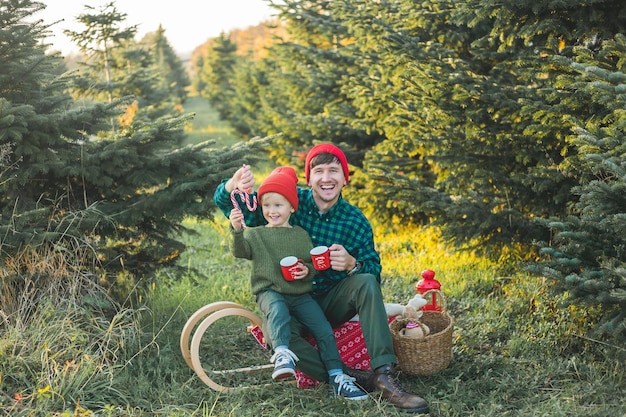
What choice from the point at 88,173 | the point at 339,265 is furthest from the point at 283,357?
the point at 88,173

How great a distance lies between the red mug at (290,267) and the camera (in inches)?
140

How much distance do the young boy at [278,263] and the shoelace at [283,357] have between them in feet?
0.54

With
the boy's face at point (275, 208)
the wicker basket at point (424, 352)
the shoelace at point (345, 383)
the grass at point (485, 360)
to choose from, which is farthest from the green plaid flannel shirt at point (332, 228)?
the grass at point (485, 360)

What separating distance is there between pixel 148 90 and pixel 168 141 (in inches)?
382

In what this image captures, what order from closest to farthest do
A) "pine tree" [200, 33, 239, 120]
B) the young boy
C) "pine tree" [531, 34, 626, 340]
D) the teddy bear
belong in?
"pine tree" [531, 34, 626, 340], the young boy, the teddy bear, "pine tree" [200, 33, 239, 120]

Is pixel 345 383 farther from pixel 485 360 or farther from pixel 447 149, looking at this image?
pixel 447 149

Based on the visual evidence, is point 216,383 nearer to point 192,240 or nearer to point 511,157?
point 511,157

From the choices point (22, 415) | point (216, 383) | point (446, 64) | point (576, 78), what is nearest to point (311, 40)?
point (446, 64)

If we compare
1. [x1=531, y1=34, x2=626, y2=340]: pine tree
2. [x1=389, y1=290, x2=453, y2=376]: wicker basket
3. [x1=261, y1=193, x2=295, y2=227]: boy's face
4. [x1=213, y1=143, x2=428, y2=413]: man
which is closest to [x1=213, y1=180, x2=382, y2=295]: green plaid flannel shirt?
[x1=213, y1=143, x2=428, y2=413]: man

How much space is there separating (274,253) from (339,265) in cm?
39

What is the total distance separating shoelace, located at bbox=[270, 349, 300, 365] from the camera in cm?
334

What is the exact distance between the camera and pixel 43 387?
338 cm

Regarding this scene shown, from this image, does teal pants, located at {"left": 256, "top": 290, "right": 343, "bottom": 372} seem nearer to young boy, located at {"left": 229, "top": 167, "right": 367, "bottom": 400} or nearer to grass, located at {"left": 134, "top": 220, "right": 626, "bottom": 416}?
young boy, located at {"left": 229, "top": 167, "right": 367, "bottom": 400}

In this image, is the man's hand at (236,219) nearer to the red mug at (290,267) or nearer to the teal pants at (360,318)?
the red mug at (290,267)
